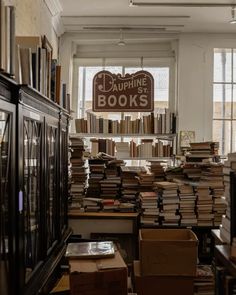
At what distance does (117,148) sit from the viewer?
21.3ft

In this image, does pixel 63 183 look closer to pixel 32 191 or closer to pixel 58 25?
pixel 32 191

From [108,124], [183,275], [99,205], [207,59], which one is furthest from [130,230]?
[207,59]

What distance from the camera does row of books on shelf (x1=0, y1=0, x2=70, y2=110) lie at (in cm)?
197

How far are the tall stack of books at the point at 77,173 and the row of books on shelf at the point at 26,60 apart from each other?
1.59 metres

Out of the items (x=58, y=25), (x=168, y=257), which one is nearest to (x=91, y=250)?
(x=168, y=257)

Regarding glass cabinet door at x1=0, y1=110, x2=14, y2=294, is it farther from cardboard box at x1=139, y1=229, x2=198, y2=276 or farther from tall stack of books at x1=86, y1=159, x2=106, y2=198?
tall stack of books at x1=86, y1=159, x2=106, y2=198

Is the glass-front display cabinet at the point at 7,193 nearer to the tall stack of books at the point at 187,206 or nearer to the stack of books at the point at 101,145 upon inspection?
the tall stack of books at the point at 187,206

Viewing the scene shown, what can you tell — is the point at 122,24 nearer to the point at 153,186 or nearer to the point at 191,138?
the point at 191,138

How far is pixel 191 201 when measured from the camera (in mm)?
5098

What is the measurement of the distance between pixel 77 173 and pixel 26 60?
2951 mm

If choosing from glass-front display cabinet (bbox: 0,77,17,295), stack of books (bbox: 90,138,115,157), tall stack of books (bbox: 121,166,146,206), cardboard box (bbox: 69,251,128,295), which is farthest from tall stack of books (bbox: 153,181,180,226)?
glass-front display cabinet (bbox: 0,77,17,295)

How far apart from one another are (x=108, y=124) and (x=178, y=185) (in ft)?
5.95

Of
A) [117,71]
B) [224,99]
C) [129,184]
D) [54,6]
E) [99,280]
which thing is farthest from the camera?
[117,71]

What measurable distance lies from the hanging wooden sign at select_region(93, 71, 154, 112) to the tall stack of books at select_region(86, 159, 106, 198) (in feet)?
2.79
